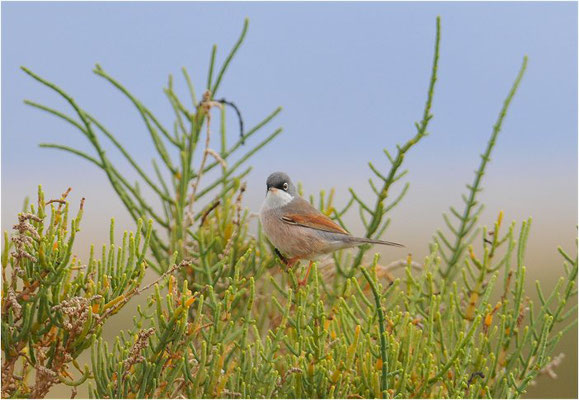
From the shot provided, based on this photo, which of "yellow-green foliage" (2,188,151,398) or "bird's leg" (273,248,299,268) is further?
"bird's leg" (273,248,299,268)

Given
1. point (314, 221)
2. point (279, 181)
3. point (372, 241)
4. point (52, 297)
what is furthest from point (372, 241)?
point (52, 297)

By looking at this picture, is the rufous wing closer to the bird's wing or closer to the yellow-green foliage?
the bird's wing

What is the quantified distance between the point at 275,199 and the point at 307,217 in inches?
11.5

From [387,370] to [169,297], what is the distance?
1181mm

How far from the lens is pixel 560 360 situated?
4848 mm

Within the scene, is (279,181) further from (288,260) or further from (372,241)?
(372,241)

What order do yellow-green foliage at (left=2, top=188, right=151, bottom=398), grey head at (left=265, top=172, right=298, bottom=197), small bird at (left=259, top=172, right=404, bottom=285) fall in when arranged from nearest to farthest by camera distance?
yellow-green foliage at (left=2, top=188, right=151, bottom=398)
small bird at (left=259, top=172, right=404, bottom=285)
grey head at (left=265, top=172, right=298, bottom=197)

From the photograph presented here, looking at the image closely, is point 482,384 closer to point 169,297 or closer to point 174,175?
point 169,297

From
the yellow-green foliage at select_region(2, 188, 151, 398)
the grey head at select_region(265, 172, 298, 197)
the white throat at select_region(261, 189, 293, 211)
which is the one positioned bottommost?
the yellow-green foliage at select_region(2, 188, 151, 398)

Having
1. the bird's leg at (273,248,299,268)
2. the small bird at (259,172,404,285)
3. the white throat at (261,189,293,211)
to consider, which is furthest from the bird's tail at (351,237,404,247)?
the white throat at (261,189,293,211)

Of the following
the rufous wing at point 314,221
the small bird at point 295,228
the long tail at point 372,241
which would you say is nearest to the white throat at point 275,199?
the small bird at point 295,228

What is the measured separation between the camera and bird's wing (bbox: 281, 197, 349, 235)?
201 inches

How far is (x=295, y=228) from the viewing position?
5160mm

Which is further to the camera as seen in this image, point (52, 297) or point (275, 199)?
point (275, 199)
